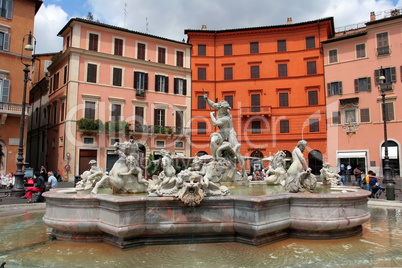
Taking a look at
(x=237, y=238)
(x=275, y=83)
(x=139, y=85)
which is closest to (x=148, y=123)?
(x=139, y=85)

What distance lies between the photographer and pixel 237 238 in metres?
5.36

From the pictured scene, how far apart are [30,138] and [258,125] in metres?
30.7

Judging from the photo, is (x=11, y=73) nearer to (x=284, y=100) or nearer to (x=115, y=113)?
(x=115, y=113)

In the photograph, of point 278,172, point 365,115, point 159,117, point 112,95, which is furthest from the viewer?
point 159,117

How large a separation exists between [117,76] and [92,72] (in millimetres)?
2659

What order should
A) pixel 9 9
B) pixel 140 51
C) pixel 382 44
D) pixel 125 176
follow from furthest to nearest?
pixel 140 51, pixel 382 44, pixel 9 9, pixel 125 176

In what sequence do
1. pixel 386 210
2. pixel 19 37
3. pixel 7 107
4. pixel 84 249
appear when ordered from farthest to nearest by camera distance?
pixel 19 37
pixel 7 107
pixel 386 210
pixel 84 249

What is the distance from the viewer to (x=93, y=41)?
31.2 metres

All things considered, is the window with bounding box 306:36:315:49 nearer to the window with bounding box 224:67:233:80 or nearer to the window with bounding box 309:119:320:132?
the window with bounding box 309:119:320:132

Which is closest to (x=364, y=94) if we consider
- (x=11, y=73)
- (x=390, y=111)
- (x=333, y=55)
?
(x=390, y=111)

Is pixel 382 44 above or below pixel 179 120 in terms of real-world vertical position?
above

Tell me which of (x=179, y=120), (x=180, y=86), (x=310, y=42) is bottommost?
(x=179, y=120)

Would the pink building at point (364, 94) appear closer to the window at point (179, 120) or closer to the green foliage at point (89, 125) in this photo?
the window at point (179, 120)

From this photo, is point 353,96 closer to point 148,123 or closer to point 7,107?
point 148,123
